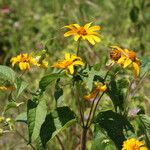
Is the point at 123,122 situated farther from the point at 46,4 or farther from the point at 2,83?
the point at 46,4

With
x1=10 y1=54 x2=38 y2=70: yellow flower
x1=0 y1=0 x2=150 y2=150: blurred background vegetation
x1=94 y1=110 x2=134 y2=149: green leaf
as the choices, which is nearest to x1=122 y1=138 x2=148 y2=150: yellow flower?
x1=94 y1=110 x2=134 y2=149: green leaf

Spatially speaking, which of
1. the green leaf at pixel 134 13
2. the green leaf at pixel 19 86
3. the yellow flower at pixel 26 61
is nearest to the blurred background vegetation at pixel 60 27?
Answer: the green leaf at pixel 134 13

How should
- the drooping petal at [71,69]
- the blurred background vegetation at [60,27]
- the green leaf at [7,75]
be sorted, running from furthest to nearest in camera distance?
the blurred background vegetation at [60,27] < the green leaf at [7,75] < the drooping petal at [71,69]

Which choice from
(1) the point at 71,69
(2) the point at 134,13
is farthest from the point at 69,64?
(2) the point at 134,13

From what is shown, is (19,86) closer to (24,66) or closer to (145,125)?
(24,66)

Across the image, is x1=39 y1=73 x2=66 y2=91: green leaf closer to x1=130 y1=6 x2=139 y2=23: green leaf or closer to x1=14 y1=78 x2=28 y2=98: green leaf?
x1=14 y1=78 x2=28 y2=98: green leaf

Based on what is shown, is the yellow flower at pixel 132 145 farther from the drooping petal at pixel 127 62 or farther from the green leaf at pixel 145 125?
the drooping petal at pixel 127 62
